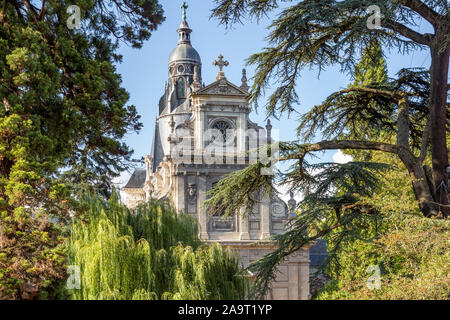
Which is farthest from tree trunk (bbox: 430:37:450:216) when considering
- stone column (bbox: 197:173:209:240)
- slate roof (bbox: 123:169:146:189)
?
slate roof (bbox: 123:169:146:189)

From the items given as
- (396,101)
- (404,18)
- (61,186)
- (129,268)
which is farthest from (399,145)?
(61,186)

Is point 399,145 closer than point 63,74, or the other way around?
point 399,145

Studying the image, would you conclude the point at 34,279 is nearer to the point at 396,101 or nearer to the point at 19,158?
the point at 19,158

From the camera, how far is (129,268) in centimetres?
1005

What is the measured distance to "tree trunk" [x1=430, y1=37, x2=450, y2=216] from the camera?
32.8 feet

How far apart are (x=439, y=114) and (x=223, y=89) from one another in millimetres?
20110

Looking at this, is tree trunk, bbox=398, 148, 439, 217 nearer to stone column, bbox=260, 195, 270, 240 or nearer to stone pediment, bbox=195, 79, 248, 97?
stone column, bbox=260, 195, 270, 240

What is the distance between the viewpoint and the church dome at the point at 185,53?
47.3 m

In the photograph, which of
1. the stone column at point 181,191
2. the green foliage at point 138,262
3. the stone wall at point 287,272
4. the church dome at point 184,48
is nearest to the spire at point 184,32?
the church dome at point 184,48

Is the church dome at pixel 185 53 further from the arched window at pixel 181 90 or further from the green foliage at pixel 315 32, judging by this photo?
the green foliage at pixel 315 32

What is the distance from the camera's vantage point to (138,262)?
33.3 feet

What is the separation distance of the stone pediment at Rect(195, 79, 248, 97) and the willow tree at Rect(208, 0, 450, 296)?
1833 centimetres

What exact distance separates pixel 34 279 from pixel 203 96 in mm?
21301
